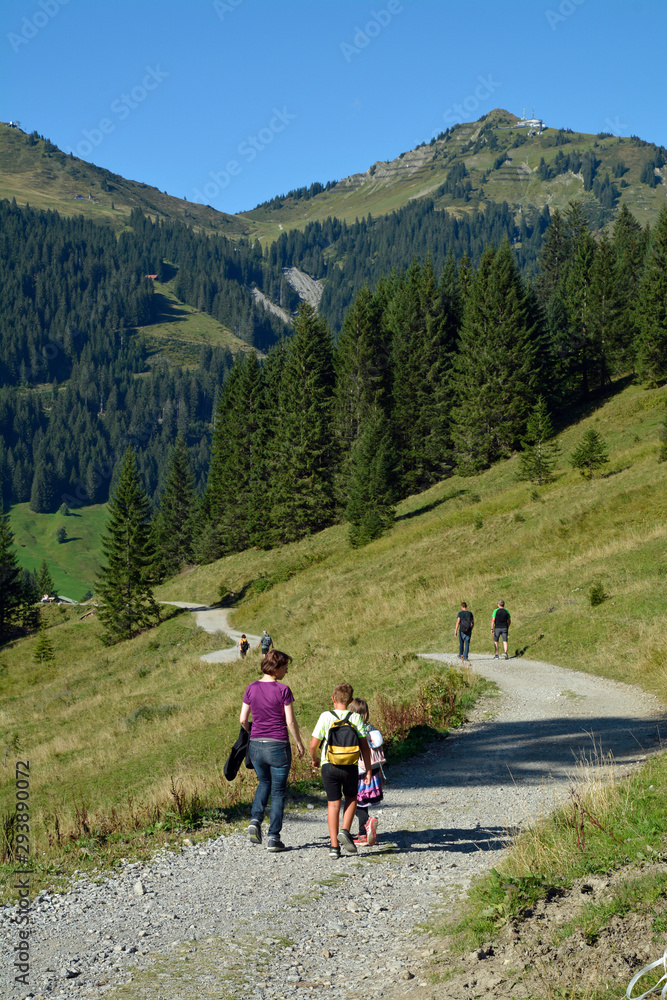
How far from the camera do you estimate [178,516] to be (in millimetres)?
89688

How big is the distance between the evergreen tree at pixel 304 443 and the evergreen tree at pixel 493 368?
11660 millimetres

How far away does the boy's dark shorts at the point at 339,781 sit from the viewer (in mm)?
7648

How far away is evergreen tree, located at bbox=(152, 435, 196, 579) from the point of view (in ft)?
291

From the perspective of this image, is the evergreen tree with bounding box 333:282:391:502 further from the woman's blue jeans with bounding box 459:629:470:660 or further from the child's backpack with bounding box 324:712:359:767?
the child's backpack with bounding box 324:712:359:767

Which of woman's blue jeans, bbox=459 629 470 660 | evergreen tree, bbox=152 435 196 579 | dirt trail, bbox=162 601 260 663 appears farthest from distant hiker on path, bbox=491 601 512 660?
evergreen tree, bbox=152 435 196 579

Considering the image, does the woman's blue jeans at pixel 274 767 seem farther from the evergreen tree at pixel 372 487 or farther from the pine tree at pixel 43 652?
the pine tree at pixel 43 652

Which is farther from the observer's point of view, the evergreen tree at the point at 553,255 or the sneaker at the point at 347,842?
the evergreen tree at the point at 553,255

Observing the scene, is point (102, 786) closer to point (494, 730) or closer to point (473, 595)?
point (494, 730)

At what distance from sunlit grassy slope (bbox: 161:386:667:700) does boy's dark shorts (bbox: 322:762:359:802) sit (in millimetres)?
9775

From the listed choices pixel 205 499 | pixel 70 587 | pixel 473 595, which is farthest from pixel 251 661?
pixel 70 587

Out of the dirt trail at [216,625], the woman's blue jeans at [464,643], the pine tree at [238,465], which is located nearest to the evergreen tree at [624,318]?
the pine tree at [238,465]

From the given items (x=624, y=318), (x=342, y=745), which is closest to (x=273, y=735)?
(x=342, y=745)

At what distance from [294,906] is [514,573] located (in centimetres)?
2562

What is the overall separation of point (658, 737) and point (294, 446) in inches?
2197
